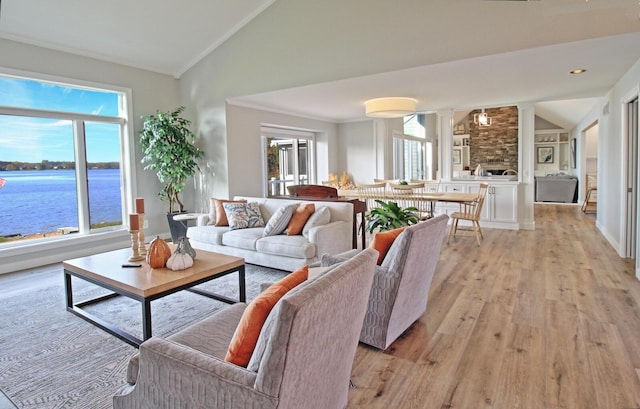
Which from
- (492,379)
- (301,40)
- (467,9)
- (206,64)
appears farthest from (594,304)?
(206,64)

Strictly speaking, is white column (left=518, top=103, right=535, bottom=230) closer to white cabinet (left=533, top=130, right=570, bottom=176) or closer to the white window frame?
the white window frame

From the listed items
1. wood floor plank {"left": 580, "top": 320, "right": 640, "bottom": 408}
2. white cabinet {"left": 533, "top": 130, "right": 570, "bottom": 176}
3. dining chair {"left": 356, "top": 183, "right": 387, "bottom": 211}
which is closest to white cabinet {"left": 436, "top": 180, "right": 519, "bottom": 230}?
dining chair {"left": 356, "top": 183, "right": 387, "bottom": 211}

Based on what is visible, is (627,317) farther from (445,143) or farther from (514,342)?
(445,143)

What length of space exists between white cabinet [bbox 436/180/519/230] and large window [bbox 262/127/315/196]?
3.19 metres

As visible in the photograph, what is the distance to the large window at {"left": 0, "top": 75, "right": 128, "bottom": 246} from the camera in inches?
184

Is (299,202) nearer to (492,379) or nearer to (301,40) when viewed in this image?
(301,40)

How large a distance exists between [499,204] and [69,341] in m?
6.69

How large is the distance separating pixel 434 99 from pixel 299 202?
10.5 ft

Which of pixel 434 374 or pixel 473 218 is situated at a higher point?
pixel 473 218

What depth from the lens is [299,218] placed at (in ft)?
14.1

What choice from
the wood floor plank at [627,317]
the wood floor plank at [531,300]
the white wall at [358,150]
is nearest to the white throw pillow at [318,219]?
the wood floor plank at [531,300]

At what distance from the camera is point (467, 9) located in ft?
12.8

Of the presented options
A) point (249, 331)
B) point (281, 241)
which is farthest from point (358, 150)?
point (249, 331)

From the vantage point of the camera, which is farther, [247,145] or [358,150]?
[358,150]
